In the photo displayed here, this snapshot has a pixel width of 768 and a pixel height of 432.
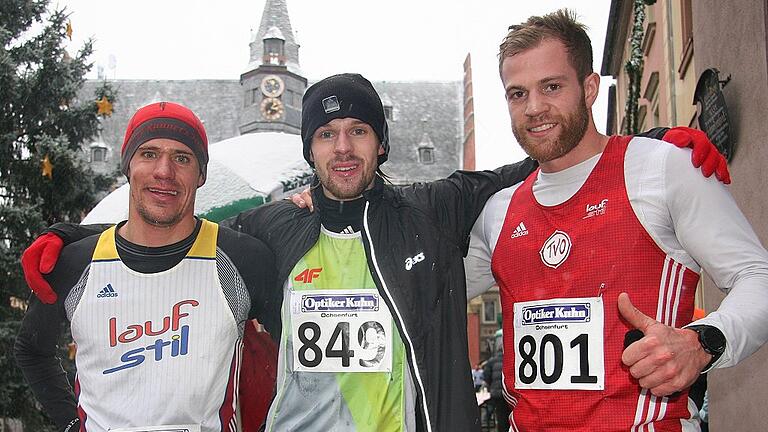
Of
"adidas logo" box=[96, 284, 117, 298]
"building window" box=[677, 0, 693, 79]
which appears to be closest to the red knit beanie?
"adidas logo" box=[96, 284, 117, 298]

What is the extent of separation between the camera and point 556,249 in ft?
10.2

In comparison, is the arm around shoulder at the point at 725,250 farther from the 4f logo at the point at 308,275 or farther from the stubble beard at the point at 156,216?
the stubble beard at the point at 156,216

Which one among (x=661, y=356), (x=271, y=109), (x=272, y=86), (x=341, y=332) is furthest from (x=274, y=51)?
(x=661, y=356)

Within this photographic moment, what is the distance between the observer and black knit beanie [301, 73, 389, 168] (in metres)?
3.67

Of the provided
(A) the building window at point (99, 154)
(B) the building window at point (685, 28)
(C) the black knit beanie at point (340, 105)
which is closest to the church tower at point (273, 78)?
(A) the building window at point (99, 154)

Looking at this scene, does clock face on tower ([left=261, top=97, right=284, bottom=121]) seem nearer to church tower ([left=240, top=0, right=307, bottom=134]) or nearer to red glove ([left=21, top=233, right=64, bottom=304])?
church tower ([left=240, top=0, right=307, bottom=134])

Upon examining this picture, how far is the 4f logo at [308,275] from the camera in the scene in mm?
3475

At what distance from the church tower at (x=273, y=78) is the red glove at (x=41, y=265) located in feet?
167

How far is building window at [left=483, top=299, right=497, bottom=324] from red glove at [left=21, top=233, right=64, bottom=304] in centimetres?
5351

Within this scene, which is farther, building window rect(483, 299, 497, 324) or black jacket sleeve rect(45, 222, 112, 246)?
building window rect(483, 299, 497, 324)

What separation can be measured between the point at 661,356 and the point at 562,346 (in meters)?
0.80

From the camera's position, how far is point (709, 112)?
6.30 metres

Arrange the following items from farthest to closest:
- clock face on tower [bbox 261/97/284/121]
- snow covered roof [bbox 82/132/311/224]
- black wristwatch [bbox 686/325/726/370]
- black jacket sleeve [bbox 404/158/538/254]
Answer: clock face on tower [bbox 261/97/284/121] < snow covered roof [bbox 82/132/311/224] < black jacket sleeve [bbox 404/158/538/254] < black wristwatch [bbox 686/325/726/370]

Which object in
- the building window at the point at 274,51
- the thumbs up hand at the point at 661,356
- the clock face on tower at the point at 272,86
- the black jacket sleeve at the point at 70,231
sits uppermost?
the building window at the point at 274,51
